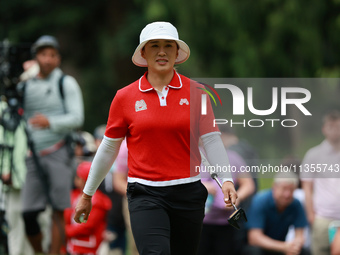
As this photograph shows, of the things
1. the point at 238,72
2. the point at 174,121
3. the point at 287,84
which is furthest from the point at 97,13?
the point at 174,121

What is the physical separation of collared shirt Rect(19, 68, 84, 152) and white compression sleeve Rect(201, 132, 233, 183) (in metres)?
3.52

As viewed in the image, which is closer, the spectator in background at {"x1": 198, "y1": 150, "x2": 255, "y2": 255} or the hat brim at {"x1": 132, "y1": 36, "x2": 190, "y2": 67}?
the hat brim at {"x1": 132, "y1": 36, "x2": 190, "y2": 67}

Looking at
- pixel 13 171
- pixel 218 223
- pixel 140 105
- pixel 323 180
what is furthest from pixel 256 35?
pixel 140 105

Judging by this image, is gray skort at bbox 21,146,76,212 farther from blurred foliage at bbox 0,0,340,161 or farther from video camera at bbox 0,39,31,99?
blurred foliage at bbox 0,0,340,161

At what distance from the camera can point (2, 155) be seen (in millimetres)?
9109

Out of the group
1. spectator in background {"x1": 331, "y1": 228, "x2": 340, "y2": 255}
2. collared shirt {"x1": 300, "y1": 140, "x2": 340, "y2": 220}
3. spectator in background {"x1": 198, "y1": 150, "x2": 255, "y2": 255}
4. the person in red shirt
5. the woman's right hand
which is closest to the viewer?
the woman's right hand

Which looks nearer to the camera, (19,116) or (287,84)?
(19,116)

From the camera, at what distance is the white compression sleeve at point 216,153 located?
18.6ft

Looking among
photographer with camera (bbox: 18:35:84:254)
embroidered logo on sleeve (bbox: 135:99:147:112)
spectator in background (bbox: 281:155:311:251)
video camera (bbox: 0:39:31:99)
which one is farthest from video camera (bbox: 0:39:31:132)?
embroidered logo on sleeve (bbox: 135:99:147:112)

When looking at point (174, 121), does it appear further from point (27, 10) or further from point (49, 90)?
point (27, 10)

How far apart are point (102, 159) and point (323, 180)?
4.17 metres

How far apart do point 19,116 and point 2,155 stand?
19.6 inches

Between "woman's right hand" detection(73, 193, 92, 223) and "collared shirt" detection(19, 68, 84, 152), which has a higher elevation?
"collared shirt" detection(19, 68, 84, 152)

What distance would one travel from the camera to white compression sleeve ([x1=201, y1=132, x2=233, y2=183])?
5.67 m
